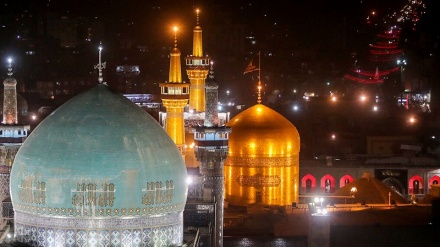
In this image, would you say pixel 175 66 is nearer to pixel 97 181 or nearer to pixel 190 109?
pixel 190 109

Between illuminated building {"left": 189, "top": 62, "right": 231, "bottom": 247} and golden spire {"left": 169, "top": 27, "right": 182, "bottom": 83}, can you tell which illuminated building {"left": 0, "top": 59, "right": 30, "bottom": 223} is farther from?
golden spire {"left": 169, "top": 27, "right": 182, "bottom": 83}

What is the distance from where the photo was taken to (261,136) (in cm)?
3192

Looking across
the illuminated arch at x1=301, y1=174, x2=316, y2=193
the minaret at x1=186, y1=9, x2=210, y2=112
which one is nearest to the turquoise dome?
the minaret at x1=186, y1=9, x2=210, y2=112

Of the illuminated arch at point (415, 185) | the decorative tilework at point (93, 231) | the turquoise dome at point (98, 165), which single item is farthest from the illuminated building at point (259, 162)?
the decorative tilework at point (93, 231)

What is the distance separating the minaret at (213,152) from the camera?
2289 centimetres

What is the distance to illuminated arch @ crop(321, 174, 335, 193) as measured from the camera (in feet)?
123

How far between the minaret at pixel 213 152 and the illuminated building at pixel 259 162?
8752 mm

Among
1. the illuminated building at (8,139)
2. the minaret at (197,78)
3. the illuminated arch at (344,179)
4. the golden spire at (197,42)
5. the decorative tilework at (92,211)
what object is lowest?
the decorative tilework at (92,211)

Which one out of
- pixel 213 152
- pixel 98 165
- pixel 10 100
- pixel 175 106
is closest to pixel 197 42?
pixel 175 106

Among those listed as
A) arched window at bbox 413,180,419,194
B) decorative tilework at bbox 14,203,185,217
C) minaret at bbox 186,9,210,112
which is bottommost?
decorative tilework at bbox 14,203,185,217

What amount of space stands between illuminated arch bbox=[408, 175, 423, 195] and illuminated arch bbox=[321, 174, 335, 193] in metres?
1.94

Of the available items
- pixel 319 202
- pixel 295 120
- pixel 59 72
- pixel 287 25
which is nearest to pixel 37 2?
pixel 59 72

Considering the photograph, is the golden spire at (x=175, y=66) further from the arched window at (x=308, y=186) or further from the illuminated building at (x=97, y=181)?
the arched window at (x=308, y=186)

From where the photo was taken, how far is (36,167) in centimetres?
1939
